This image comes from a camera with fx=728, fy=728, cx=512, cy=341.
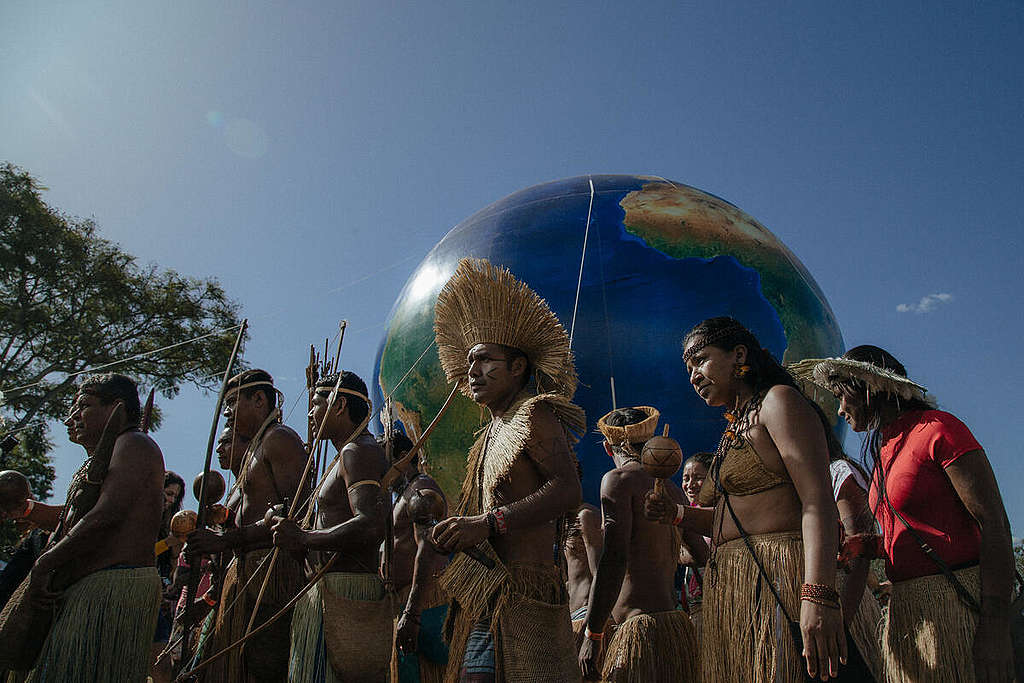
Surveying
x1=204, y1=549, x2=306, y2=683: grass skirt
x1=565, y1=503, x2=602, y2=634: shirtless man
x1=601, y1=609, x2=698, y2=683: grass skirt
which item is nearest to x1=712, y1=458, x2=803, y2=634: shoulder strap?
x1=601, y1=609, x2=698, y2=683: grass skirt

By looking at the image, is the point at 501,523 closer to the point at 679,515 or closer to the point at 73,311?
the point at 679,515

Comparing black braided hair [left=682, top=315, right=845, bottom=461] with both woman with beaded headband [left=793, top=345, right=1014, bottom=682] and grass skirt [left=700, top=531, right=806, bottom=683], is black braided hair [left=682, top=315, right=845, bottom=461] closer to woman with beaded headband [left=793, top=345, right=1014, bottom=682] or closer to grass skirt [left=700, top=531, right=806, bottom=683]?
woman with beaded headband [left=793, top=345, right=1014, bottom=682]

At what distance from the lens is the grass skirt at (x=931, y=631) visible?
97.9 inches

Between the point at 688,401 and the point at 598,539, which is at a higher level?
the point at 688,401

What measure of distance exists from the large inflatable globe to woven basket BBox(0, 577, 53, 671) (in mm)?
3761

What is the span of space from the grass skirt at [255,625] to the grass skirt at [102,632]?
0.40 metres

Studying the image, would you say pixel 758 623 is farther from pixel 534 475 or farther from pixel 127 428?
pixel 127 428

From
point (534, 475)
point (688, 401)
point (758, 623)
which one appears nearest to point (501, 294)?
point (534, 475)

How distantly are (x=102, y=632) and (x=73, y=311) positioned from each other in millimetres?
15298

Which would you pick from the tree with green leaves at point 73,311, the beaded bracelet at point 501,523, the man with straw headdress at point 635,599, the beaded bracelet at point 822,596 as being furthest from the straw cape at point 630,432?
the tree with green leaves at point 73,311

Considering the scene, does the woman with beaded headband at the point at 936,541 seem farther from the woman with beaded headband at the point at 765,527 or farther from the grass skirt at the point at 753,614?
the grass skirt at the point at 753,614

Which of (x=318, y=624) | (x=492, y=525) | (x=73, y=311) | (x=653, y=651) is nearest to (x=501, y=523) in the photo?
(x=492, y=525)

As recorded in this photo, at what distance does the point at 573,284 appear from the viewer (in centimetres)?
771

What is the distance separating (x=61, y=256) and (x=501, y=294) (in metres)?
16.4
